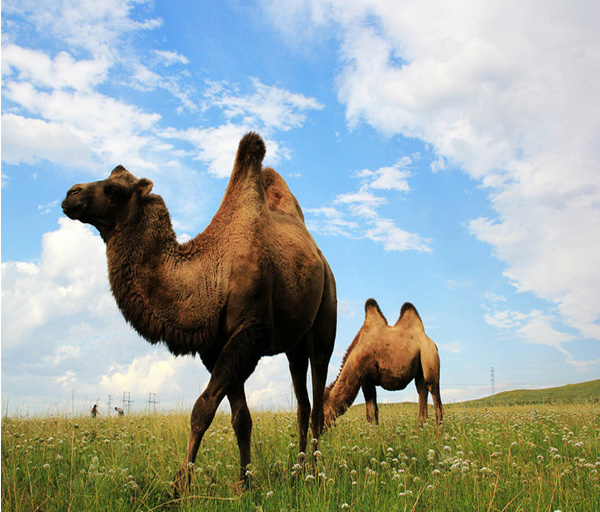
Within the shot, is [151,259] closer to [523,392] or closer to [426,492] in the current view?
[426,492]

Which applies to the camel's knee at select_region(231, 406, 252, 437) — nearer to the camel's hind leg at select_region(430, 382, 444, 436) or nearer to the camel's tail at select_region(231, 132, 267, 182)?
the camel's tail at select_region(231, 132, 267, 182)

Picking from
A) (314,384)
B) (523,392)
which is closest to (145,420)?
(314,384)

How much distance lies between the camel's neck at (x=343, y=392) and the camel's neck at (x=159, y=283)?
8.64 meters

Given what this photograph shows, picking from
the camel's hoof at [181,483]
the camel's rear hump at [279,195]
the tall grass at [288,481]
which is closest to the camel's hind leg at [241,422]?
the tall grass at [288,481]

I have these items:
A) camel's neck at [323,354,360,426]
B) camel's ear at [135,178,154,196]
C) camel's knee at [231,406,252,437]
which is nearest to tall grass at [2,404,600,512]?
camel's knee at [231,406,252,437]

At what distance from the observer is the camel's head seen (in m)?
5.30

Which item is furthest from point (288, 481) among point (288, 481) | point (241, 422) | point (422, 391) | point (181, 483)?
point (422, 391)

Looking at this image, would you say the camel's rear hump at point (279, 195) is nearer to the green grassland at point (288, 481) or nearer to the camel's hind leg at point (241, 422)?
the camel's hind leg at point (241, 422)

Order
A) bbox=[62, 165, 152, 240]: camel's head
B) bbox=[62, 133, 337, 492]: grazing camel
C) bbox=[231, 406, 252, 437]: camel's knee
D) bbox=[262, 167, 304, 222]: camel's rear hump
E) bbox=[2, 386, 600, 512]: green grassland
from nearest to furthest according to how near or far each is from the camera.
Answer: bbox=[2, 386, 600, 512]: green grassland
bbox=[62, 133, 337, 492]: grazing camel
bbox=[62, 165, 152, 240]: camel's head
bbox=[231, 406, 252, 437]: camel's knee
bbox=[262, 167, 304, 222]: camel's rear hump

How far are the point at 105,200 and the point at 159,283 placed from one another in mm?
1064

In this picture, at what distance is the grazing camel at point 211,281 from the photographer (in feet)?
16.5

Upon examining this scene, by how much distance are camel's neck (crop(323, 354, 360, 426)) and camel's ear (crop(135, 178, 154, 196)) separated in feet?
30.0

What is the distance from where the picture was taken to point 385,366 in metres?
13.2

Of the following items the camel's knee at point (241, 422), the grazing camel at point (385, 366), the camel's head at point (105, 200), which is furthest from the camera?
the grazing camel at point (385, 366)
